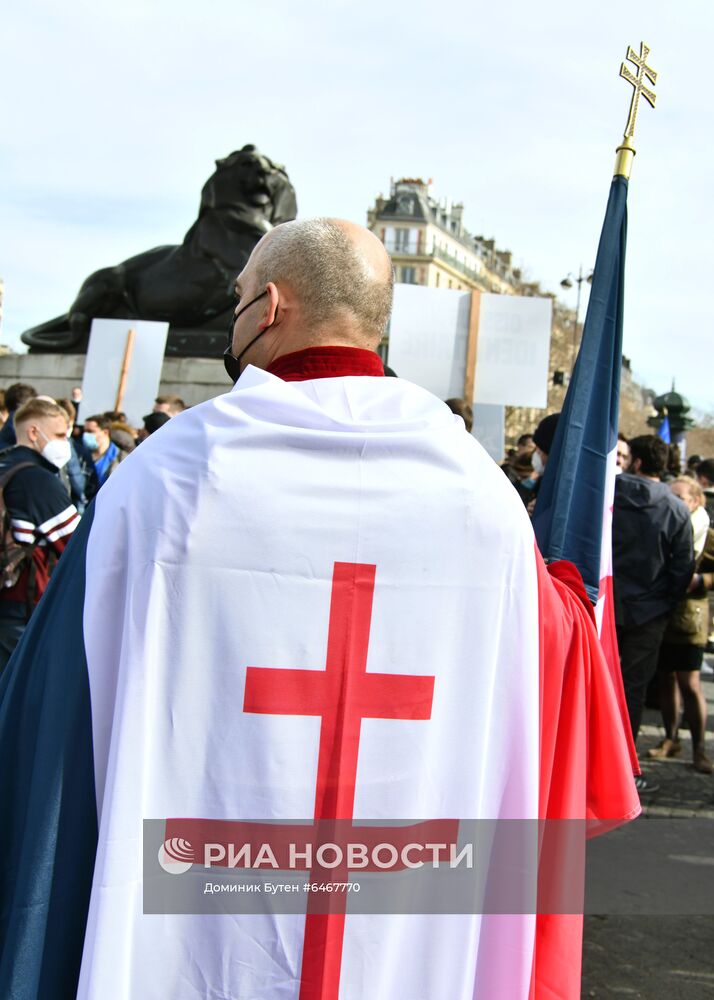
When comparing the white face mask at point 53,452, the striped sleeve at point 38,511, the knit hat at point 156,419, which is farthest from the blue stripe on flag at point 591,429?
the knit hat at point 156,419

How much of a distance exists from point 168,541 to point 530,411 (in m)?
60.3

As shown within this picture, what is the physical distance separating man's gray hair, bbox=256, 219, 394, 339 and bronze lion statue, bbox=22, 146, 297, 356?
1117 cm

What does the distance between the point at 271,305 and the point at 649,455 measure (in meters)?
4.63

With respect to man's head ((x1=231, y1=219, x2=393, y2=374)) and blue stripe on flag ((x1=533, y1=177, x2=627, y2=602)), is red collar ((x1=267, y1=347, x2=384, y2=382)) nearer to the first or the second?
man's head ((x1=231, y1=219, x2=393, y2=374))

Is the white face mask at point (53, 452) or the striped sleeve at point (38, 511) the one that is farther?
the white face mask at point (53, 452)

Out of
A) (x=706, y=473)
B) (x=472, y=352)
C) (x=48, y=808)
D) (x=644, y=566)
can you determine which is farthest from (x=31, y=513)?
(x=706, y=473)

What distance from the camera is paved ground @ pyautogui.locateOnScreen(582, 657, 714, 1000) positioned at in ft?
12.7

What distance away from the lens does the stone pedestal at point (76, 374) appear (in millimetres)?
12820

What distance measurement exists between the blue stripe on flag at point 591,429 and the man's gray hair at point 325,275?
1.12 metres

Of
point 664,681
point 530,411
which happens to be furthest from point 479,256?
point 664,681

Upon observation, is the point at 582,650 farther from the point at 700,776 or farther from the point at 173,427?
the point at 700,776

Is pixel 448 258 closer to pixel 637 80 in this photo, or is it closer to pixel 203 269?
pixel 203 269

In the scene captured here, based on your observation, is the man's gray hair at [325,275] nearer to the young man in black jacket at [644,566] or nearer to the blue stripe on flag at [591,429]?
the blue stripe on flag at [591,429]

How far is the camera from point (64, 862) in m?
1.64
